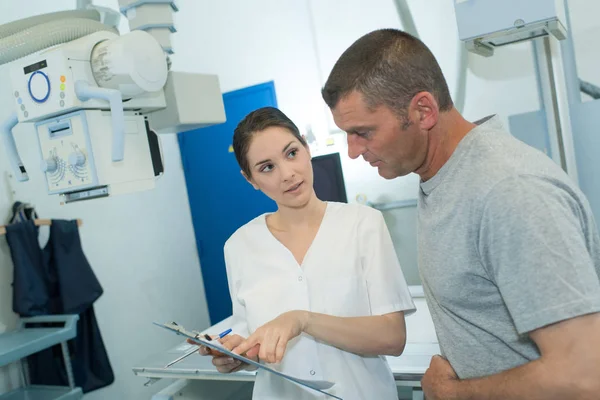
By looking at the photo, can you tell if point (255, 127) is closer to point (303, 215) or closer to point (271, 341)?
point (303, 215)

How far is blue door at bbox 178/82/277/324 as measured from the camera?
3.14m

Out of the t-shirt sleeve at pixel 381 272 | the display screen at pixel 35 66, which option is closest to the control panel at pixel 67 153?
the display screen at pixel 35 66

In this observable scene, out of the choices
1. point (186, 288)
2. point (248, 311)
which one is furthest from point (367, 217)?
point (186, 288)

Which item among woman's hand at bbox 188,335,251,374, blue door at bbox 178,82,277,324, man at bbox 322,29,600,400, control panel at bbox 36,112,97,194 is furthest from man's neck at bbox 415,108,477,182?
blue door at bbox 178,82,277,324

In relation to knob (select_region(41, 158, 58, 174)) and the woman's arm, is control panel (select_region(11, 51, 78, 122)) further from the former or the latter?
the woman's arm

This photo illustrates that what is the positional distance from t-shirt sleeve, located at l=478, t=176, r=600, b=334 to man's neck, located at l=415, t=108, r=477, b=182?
0.56 ft

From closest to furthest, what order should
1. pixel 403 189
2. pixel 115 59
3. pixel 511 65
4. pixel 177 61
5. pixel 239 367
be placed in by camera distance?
pixel 115 59 → pixel 239 367 → pixel 511 65 → pixel 403 189 → pixel 177 61

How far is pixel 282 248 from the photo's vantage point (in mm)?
1290

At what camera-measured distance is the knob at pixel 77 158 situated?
108 cm

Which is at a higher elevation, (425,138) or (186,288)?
(425,138)

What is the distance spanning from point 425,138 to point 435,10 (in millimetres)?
1693

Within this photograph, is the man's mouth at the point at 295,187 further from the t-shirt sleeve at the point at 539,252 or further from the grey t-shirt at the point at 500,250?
the t-shirt sleeve at the point at 539,252

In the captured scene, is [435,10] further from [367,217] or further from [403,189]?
[367,217]

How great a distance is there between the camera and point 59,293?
7.98 ft
